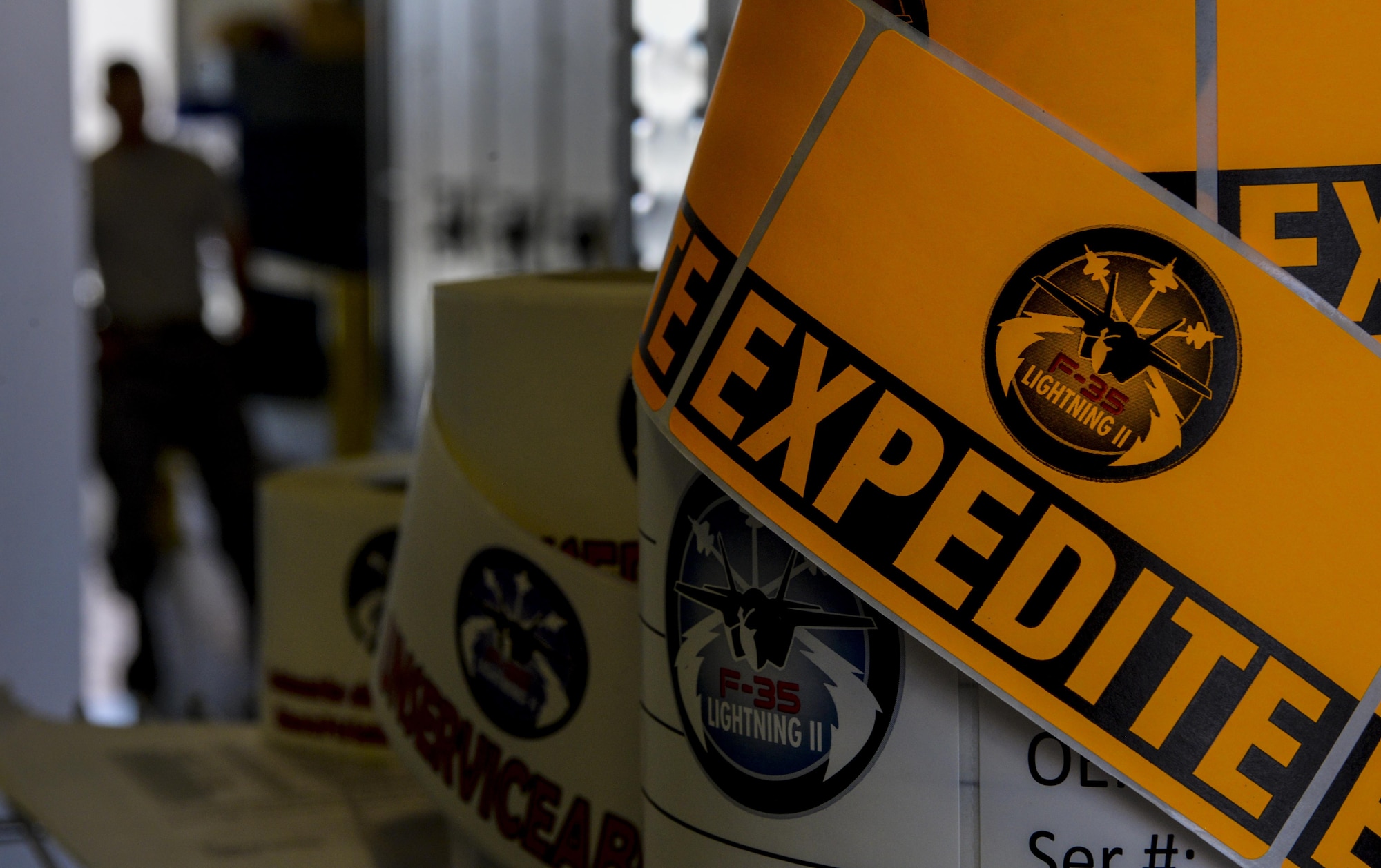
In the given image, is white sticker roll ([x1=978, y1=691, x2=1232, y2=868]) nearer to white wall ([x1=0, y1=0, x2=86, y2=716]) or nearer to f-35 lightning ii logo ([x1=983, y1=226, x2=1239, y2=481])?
f-35 lightning ii logo ([x1=983, y1=226, x2=1239, y2=481])

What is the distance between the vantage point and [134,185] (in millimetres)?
2848

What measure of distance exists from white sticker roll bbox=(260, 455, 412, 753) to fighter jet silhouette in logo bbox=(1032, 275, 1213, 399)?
1.95 feet

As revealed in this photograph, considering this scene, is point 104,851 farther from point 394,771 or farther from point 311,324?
point 311,324

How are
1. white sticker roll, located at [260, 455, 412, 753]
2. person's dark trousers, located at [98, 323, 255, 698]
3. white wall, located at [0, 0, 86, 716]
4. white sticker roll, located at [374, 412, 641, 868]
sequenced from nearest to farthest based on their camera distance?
1. white sticker roll, located at [374, 412, 641, 868]
2. white sticker roll, located at [260, 455, 412, 753]
3. white wall, located at [0, 0, 86, 716]
4. person's dark trousers, located at [98, 323, 255, 698]

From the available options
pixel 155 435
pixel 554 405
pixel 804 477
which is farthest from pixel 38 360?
pixel 804 477

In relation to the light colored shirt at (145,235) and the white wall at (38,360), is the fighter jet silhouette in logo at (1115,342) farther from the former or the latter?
the light colored shirt at (145,235)

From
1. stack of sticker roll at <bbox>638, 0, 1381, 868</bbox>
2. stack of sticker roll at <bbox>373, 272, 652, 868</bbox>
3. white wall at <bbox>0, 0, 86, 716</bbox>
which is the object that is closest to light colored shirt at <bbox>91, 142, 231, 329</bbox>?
white wall at <bbox>0, 0, 86, 716</bbox>

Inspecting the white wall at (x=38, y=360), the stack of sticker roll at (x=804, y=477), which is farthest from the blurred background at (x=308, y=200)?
the stack of sticker roll at (x=804, y=477)

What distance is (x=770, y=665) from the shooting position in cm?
46

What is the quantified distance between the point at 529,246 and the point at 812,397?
2787mm

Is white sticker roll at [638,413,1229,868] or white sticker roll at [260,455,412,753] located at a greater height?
white sticker roll at [638,413,1229,868]

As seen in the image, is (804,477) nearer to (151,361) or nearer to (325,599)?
(325,599)

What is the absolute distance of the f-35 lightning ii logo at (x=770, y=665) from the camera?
0.44m

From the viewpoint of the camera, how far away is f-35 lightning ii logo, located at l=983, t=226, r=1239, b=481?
1.31 ft
